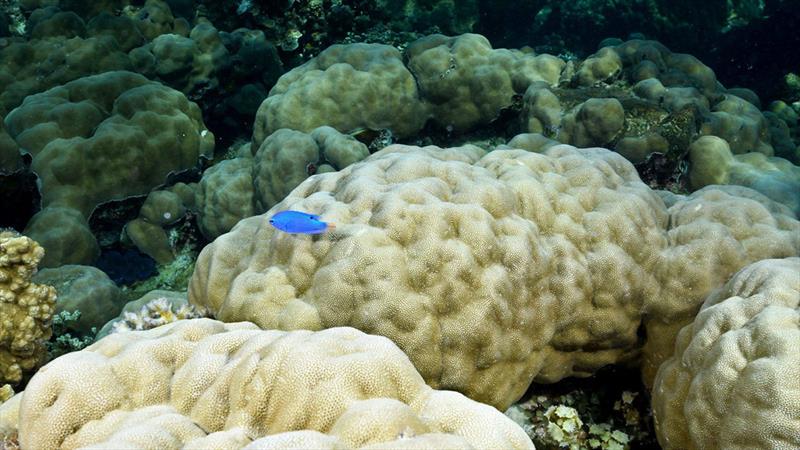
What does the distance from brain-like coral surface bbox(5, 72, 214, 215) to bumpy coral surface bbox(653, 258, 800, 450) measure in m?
6.72

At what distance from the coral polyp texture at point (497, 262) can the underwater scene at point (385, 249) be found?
0.06 ft

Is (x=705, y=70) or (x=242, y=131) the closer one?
(x=705, y=70)

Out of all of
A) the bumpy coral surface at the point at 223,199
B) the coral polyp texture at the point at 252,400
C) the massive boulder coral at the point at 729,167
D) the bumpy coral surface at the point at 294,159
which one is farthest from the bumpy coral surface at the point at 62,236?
the massive boulder coral at the point at 729,167

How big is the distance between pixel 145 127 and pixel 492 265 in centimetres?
588

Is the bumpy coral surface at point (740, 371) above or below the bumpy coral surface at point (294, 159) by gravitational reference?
above

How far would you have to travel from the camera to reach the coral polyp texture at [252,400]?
192 centimetres

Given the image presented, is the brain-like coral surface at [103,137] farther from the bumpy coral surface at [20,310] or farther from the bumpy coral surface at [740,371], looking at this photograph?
the bumpy coral surface at [740,371]

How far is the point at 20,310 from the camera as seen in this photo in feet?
13.6

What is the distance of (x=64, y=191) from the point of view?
6.77 metres

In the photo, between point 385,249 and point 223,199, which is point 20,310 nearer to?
point 385,249

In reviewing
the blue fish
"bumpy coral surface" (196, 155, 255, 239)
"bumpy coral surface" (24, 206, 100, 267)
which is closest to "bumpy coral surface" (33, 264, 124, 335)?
"bumpy coral surface" (24, 206, 100, 267)

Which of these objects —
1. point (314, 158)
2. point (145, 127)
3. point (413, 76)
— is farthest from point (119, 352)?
point (413, 76)

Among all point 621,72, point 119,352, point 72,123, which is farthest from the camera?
point 621,72

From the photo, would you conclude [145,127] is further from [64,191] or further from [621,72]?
[621,72]
